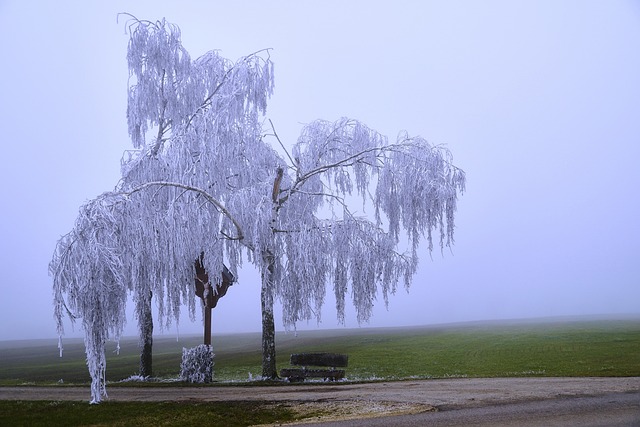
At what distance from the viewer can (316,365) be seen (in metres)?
17.2

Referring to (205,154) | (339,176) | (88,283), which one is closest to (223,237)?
(205,154)

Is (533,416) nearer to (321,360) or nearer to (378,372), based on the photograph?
(321,360)

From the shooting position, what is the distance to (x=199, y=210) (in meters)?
15.7

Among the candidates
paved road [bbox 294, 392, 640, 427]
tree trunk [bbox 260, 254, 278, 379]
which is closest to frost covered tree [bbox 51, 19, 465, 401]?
tree trunk [bbox 260, 254, 278, 379]

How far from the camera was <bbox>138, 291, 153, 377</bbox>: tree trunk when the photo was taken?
64.0 ft

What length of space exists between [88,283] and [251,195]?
615 centimetres

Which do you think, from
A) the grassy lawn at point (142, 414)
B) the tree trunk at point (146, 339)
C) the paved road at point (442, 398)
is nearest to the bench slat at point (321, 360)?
the paved road at point (442, 398)

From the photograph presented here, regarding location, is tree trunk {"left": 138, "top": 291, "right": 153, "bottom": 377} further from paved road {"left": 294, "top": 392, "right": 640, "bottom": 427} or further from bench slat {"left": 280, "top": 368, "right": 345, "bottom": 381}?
paved road {"left": 294, "top": 392, "right": 640, "bottom": 427}

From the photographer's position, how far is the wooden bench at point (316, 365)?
16.8 meters

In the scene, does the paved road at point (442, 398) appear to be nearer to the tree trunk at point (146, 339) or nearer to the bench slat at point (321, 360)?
the bench slat at point (321, 360)

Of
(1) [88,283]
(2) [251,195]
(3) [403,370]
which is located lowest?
(3) [403,370]

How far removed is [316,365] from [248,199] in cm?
592

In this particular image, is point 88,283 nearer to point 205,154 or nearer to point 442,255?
point 205,154

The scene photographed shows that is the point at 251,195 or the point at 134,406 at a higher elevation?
the point at 251,195
